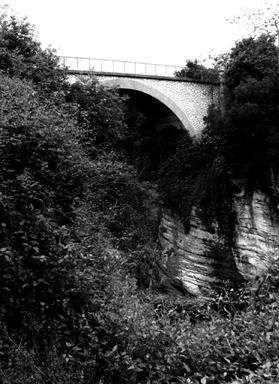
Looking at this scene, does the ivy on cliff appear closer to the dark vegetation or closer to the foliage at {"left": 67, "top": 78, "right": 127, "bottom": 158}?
the foliage at {"left": 67, "top": 78, "right": 127, "bottom": 158}

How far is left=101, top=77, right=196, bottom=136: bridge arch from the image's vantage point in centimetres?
1656

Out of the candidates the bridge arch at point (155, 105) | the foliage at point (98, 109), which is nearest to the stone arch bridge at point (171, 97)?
the bridge arch at point (155, 105)

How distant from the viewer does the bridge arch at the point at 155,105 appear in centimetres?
1656

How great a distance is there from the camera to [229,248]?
14.8 meters

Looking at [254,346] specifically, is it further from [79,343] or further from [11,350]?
[11,350]

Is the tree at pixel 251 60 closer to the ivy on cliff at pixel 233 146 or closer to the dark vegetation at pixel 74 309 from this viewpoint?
the ivy on cliff at pixel 233 146

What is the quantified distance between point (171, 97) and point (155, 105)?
2.40 feet

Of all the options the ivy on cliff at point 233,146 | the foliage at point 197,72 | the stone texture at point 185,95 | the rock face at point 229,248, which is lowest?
the rock face at point 229,248

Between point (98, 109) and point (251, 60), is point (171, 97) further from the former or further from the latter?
point (98, 109)

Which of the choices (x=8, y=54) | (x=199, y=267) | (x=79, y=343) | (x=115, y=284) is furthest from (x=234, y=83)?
(x=79, y=343)

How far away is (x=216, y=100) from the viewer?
18797 mm

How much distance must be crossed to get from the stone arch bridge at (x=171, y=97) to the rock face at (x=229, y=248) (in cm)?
446

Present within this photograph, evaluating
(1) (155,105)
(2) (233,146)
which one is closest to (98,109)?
(2) (233,146)

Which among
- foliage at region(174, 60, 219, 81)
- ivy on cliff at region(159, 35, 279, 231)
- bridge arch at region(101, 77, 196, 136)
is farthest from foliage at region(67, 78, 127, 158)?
foliage at region(174, 60, 219, 81)
